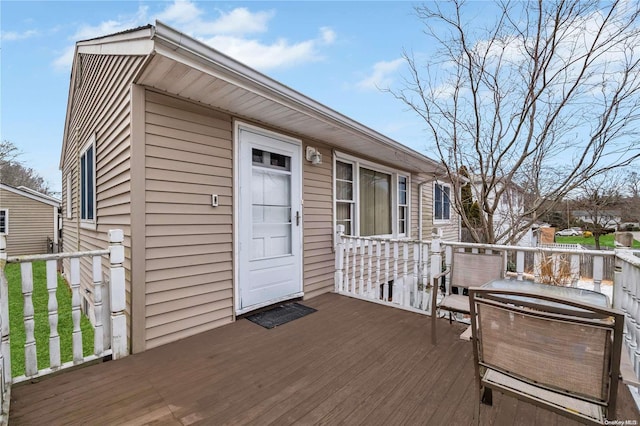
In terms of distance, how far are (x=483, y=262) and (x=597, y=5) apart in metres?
3.50

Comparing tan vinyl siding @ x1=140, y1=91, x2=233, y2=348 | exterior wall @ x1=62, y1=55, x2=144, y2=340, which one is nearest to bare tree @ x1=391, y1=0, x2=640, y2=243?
tan vinyl siding @ x1=140, y1=91, x2=233, y2=348

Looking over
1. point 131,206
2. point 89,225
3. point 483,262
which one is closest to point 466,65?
point 483,262

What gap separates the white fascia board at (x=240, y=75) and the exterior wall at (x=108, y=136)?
527 millimetres

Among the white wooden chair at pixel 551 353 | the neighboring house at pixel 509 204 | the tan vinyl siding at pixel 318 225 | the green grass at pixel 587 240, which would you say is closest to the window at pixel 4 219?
the tan vinyl siding at pixel 318 225

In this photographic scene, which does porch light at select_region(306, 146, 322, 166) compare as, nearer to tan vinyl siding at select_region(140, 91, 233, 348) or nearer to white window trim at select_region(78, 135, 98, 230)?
tan vinyl siding at select_region(140, 91, 233, 348)

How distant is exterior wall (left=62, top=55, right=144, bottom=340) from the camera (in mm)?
2875

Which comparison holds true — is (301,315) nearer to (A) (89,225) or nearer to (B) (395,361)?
(B) (395,361)

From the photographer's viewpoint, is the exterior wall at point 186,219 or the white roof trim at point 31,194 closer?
the exterior wall at point 186,219

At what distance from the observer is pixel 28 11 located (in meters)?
5.96

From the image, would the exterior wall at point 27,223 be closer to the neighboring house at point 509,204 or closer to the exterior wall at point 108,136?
the exterior wall at point 108,136

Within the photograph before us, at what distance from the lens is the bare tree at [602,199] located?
6.94 m

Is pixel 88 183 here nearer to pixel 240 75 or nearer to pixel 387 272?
pixel 240 75

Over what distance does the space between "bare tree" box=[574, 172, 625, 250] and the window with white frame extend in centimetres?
324

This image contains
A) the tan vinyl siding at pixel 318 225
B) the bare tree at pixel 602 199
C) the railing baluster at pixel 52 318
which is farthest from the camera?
the bare tree at pixel 602 199
